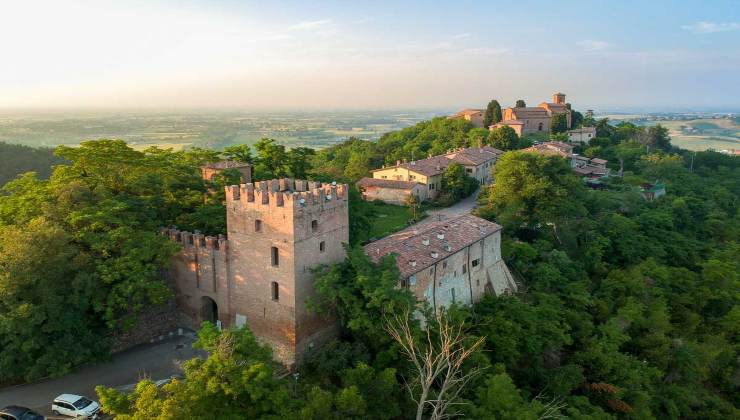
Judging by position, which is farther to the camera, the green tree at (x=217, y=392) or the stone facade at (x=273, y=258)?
the stone facade at (x=273, y=258)

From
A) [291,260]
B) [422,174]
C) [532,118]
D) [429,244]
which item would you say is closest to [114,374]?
[291,260]

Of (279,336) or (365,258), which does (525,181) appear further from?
(279,336)

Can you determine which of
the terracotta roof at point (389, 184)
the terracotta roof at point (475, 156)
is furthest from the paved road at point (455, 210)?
the terracotta roof at point (475, 156)

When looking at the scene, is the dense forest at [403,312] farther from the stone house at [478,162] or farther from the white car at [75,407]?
the stone house at [478,162]

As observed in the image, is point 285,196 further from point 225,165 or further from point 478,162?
point 478,162

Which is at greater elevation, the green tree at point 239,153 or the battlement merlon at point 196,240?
the green tree at point 239,153

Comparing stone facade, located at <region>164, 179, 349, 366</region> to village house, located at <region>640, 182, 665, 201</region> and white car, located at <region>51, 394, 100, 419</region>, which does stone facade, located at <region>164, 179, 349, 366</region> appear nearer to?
white car, located at <region>51, 394, 100, 419</region>

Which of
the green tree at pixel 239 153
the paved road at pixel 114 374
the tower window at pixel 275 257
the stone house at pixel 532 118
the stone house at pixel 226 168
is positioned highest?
the stone house at pixel 532 118
